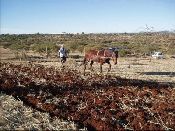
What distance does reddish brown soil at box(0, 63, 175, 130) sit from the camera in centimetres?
1115

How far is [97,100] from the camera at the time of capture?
45.8ft

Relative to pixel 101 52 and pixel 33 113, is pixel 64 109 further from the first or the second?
pixel 101 52

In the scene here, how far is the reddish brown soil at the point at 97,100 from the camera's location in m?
11.1

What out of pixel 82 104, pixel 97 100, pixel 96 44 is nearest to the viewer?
pixel 82 104

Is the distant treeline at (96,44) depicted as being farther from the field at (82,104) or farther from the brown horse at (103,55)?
the field at (82,104)

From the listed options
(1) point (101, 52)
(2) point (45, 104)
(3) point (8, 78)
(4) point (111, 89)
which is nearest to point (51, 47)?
(1) point (101, 52)

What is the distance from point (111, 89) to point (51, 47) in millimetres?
28485

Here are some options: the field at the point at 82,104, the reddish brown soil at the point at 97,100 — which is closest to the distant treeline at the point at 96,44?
the reddish brown soil at the point at 97,100

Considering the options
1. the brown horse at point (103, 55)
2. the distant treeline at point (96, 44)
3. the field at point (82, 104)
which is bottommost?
the distant treeline at point (96, 44)

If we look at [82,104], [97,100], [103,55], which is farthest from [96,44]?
[82,104]

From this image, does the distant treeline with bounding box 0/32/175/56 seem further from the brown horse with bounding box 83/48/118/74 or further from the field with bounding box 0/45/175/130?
the field with bounding box 0/45/175/130

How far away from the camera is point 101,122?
10.9 metres

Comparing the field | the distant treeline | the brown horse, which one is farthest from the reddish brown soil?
the distant treeline

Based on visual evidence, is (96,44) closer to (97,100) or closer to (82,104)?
(97,100)
